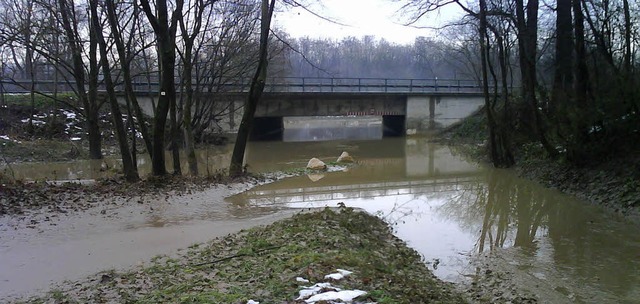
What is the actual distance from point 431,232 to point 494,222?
7.01 ft

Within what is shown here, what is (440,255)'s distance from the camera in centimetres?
940

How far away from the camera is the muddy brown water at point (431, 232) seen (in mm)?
7566

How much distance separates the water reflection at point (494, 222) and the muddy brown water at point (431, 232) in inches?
1.0

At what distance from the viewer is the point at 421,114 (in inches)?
1775

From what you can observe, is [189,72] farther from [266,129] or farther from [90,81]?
[266,129]

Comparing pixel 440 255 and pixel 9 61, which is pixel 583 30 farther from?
pixel 9 61

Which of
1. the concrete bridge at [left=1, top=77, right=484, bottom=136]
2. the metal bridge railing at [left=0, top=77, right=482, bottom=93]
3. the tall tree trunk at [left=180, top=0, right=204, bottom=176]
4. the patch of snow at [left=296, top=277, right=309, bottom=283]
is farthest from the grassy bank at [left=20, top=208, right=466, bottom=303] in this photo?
the concrete bridge at [left=1, top=77, right=484, bottom=136]

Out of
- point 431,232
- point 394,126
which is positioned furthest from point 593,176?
point 394,126

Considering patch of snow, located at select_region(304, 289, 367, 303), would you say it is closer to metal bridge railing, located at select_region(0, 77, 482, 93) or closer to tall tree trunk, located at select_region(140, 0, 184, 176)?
tall tree trunk, located at select_region(140, 0, 184, 176)

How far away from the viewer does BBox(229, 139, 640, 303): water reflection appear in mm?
8219

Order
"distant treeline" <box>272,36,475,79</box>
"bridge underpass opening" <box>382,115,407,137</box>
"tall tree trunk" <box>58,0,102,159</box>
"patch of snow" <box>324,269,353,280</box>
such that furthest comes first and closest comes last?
"distant treeline" <box>272,36,475,79</box>, "bridge underpass opening" <box>382,115,407,137</box>, "tall tree trunk" <box>58,0,102,159</box>, "patch of snow" <box>324,269,353,280</box>

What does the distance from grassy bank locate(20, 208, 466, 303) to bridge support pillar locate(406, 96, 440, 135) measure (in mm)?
36435

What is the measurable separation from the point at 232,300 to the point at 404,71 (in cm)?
10063

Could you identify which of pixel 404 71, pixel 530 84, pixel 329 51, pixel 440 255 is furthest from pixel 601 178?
pixel 329 51
